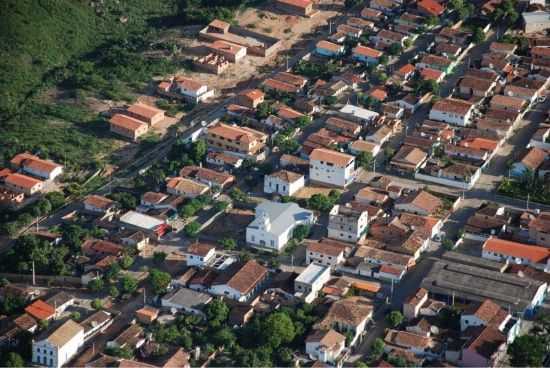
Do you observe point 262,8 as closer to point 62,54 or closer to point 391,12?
point 391,12

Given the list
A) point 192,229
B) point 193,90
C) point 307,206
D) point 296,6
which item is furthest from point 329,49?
point 192,229

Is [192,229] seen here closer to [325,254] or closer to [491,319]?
[325,254]

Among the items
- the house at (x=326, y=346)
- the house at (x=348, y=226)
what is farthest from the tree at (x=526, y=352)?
the house at (x=348, y=226)

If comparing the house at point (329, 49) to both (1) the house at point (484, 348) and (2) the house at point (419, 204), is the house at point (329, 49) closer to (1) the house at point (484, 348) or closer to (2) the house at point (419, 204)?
(2) the house at point (419, 204)

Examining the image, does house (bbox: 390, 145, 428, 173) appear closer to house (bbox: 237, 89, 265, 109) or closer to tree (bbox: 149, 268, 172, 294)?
house (bbox: 237, 89, 265, 109)

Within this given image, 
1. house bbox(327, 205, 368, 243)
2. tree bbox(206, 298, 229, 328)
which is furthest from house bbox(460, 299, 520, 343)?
tree bbox(206, 298, 229, 328)
